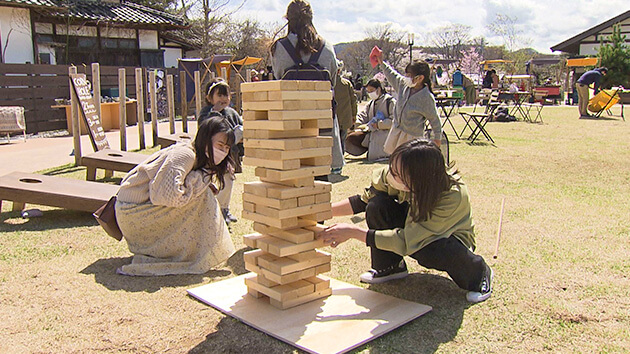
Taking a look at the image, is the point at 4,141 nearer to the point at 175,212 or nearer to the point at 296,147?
the point at 175,212

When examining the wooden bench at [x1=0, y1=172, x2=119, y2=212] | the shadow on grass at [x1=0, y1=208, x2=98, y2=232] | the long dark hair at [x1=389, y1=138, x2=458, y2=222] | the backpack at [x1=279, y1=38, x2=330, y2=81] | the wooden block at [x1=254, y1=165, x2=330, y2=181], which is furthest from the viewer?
the shadow on grass at [x1=0, y1=208, x2=98, y2=232]

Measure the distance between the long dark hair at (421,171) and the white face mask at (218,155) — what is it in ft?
4.01

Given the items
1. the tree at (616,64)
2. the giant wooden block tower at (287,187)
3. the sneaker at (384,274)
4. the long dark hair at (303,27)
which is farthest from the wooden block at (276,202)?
the tree at (616,64)

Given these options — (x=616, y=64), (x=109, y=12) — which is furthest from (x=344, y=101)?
(x=616, y=64)

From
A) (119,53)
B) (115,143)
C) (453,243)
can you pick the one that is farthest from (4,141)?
(453,243)

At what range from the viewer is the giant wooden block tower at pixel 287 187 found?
9.84ft

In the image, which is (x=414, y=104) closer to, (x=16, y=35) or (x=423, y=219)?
(x=423, y=219)

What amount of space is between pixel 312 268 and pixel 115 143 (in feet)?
30.8

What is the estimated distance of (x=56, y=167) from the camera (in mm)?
8469

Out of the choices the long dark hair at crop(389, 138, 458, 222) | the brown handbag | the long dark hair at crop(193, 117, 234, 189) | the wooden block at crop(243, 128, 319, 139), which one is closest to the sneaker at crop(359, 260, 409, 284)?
the long dark hair at crop(389, 138, 458, 222)

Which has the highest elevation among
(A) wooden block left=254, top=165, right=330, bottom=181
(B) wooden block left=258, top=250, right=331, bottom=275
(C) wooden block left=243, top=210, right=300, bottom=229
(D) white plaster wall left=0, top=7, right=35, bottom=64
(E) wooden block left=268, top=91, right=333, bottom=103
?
(D) white plaster wall left=0, top=7, right=35, bottom=64

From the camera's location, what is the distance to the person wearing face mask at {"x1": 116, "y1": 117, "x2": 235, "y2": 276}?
3.56 m

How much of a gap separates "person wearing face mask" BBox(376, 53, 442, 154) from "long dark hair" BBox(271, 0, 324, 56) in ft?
3.41

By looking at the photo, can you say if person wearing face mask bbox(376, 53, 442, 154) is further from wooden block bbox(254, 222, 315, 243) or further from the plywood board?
wooden block bbox(254, 222, 315, 243)
